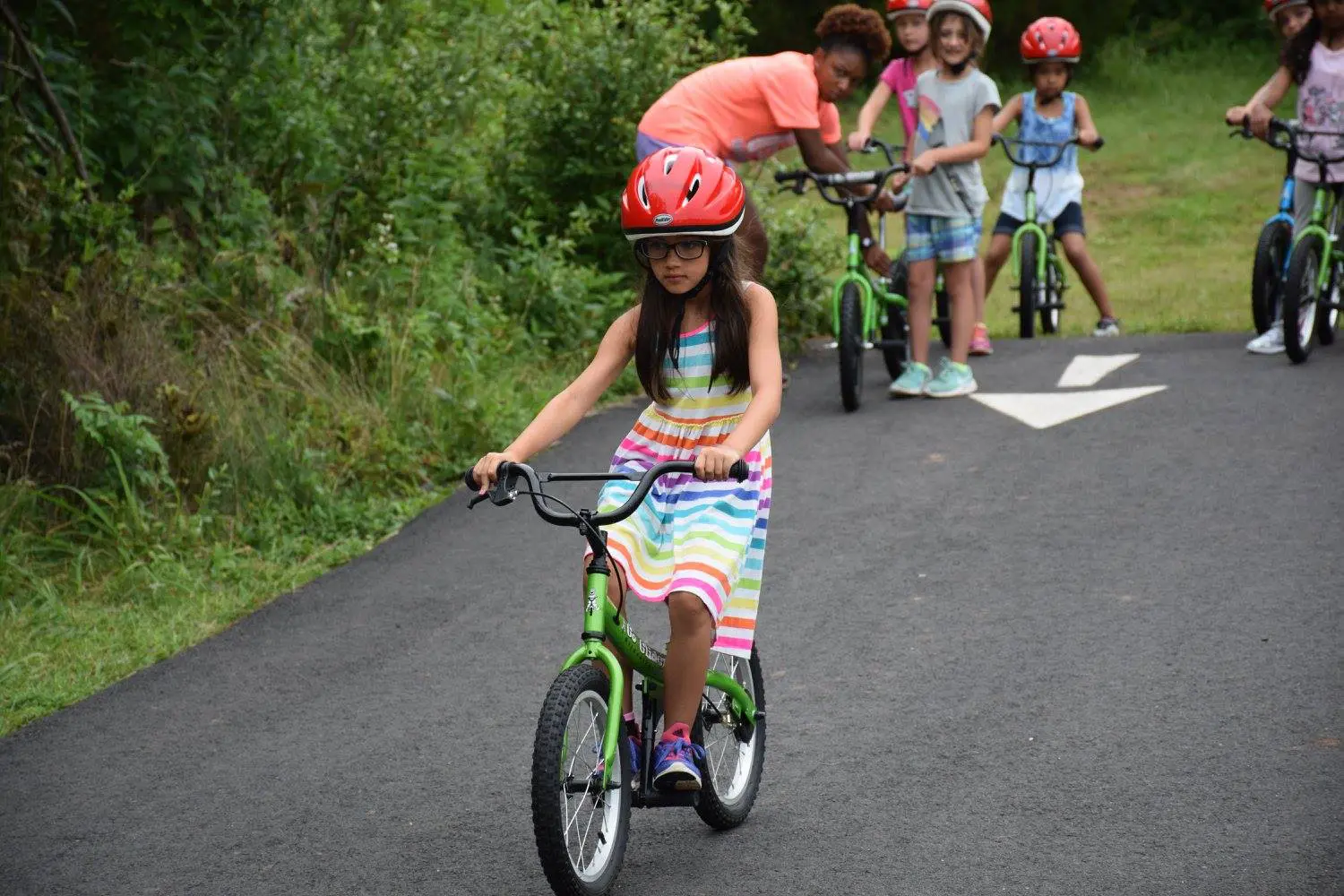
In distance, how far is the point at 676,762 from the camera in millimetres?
3836

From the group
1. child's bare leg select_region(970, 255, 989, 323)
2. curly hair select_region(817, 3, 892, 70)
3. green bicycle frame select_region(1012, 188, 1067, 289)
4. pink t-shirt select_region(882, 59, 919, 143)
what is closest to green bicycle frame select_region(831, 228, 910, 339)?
child's bare leg select_region(970, 255, 989, 323)

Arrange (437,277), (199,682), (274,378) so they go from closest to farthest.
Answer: (199,682)
(274,378)
(437,277)

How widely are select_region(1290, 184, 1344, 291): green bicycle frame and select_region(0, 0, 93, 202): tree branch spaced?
21.2 feet

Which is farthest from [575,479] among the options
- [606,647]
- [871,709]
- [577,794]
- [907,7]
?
[907,7]

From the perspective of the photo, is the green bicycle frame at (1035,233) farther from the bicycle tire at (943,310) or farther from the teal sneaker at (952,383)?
the teal sneaker at (952,383)

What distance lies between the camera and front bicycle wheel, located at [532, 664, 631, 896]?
3482mm

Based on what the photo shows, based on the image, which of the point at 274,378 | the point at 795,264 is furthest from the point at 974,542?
the point at 795,264

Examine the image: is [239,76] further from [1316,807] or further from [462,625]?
[1316,807]

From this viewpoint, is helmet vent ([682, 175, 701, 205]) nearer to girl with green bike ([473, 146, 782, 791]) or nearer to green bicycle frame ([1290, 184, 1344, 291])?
girl with green bike ([473, 146, 782, 791])

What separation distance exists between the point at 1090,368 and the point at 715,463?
260 inches

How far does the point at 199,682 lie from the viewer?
563 cm

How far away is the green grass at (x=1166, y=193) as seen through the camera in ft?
44.9

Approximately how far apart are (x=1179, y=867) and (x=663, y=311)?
181 cm

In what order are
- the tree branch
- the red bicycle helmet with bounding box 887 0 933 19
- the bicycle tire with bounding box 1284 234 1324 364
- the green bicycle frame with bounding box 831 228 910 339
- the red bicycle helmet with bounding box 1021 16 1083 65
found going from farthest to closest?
the red bicycle helmet with bounding box 1021 16 1083 65 < the red bicycle helmet with bounding box 887 0 933 19 < the bicycle tire with bounding box 1284 234 1324 364 < the green bicycle frame with bounding box 831 228 910 339 < the tree branch
